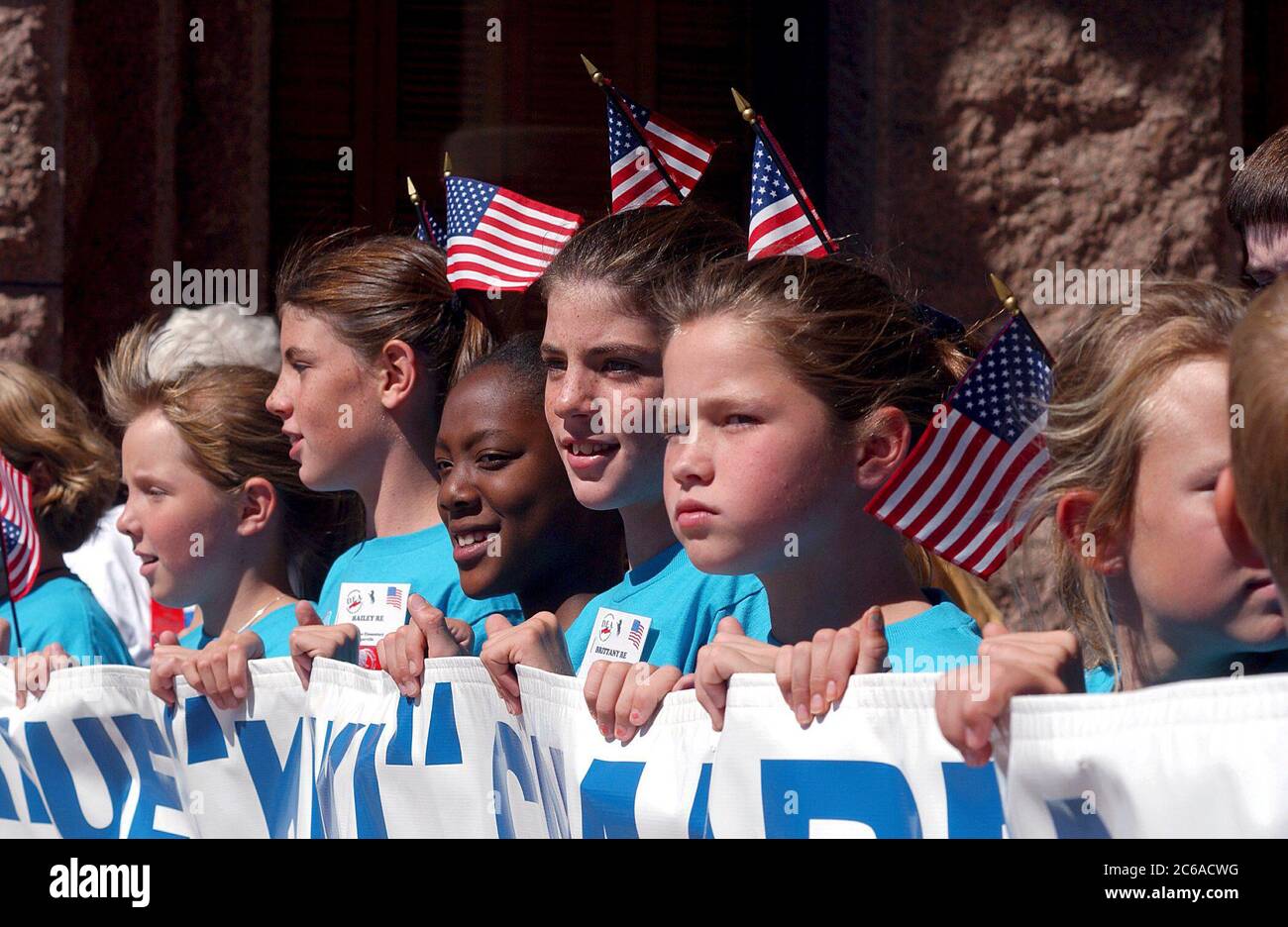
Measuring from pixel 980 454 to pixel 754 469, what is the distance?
1.00 feet

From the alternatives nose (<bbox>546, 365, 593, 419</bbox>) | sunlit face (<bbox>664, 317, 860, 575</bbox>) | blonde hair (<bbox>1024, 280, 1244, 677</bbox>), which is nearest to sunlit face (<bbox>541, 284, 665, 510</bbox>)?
nose (<bbox>546, 365, 593, 419</bbox>)

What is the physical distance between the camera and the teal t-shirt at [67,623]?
3.73 metres

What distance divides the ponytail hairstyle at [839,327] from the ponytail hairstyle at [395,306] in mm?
958

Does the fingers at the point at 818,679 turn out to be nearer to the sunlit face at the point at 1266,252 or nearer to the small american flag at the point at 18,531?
the sunlit face at the point at 1266,252

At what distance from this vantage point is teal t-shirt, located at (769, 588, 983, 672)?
2209 millimetres

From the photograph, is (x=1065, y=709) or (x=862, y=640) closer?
(x=1065, y=709)

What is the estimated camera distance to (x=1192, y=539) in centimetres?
194

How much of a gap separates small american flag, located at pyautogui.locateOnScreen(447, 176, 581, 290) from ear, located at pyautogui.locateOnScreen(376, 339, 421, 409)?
201 millimetres

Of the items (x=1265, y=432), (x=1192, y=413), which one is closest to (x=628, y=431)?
(x=1192, y=413)

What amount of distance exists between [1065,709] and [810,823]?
1.33 feet

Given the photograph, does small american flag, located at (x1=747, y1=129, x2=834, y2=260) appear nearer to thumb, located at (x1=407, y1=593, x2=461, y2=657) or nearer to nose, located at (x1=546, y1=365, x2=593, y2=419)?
nose, located at (x1=546, y1=365, x2=593, y2=419)

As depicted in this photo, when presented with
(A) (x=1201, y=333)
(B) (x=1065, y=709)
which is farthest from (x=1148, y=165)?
(B) (x=1065, y=709)
